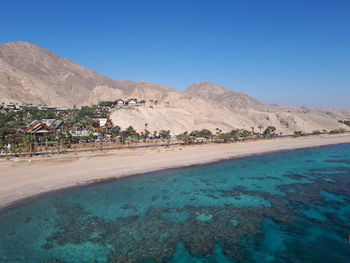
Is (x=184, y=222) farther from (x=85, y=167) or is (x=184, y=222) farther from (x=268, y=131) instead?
(x=268, y=131)

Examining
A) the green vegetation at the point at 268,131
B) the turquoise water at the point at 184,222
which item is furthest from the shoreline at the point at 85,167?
the green vegetation at the point at 268,131

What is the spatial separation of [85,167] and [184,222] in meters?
23.8

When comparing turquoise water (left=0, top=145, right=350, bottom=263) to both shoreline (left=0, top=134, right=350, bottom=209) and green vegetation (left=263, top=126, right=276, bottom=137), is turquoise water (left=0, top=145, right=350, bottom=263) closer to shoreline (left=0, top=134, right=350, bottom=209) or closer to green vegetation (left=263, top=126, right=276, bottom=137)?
shoreline (left=0, top=134, right=350, bottom=209)

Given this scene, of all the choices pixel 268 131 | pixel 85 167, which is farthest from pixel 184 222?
pixel 268 131

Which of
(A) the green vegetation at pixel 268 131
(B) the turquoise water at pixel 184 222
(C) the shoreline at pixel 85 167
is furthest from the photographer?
(A) the green vegetation at pixel 268 131

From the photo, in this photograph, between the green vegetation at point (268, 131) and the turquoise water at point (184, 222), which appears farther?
the green vegetation at point (268, 131)

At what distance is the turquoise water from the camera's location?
16859mm

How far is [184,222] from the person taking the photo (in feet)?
71.7

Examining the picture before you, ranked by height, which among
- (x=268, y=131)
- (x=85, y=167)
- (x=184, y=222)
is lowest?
(x=184, y=222)

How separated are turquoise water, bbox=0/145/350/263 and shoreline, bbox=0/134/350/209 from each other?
227cm

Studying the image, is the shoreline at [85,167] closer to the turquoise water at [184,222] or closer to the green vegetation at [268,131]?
the turquoise water at [184,222]

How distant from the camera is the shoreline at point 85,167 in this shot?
29406 mm

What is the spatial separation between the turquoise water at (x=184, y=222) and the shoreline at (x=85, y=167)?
89.3 inches

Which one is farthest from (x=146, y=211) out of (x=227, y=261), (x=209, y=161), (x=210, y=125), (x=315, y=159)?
(x=210, y=125)
